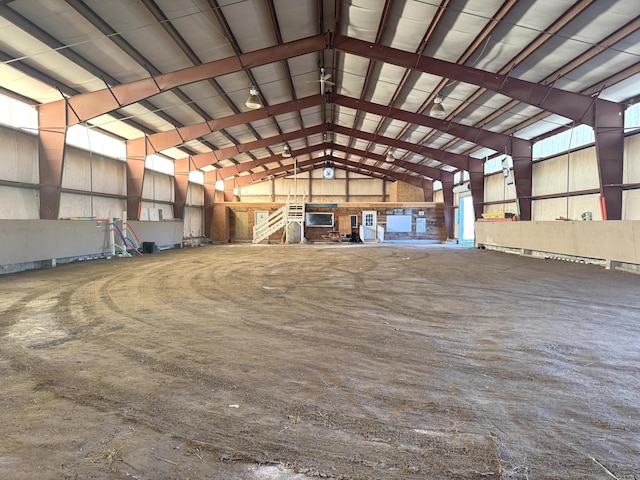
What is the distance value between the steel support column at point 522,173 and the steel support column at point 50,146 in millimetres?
18928

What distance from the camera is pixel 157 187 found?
73.8ft

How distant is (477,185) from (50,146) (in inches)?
847

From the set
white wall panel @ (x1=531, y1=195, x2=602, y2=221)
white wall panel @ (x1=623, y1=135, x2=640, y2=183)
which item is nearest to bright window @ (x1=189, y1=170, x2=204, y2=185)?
white wall panel @ (x1=531, y1=195, x2=602, y2=221)

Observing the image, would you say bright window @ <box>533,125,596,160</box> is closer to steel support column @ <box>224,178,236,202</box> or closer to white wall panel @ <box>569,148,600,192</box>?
white wall panel @ <box>569,148,600,192</box>

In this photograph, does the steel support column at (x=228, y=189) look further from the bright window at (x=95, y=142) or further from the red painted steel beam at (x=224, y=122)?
the red painted steel beam at (x=224, y=122)

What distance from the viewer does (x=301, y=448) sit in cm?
217

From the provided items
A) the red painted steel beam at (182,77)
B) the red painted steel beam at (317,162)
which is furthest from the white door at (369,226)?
the red painted steel beam at (182,77)

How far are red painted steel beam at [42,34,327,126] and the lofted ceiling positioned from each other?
0.11 ft

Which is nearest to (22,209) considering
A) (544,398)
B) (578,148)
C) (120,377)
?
(120,377)

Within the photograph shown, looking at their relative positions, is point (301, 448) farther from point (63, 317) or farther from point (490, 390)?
point (63, 317)

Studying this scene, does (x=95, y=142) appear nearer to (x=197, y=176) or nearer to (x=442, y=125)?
(x=197, y=176)

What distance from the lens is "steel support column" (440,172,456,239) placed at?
29.2m

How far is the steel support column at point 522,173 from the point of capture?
18.2 m

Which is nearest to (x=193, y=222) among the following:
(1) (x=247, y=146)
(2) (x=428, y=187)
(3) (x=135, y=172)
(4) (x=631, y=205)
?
(1) (x=247, y=146)
